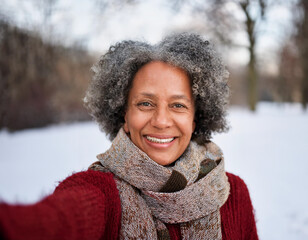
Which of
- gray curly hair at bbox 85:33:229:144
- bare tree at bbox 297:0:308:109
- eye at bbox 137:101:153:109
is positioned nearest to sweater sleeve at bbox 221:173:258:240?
gray curly hair at bbox 85:33:229:144

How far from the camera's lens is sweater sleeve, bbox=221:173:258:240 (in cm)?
142

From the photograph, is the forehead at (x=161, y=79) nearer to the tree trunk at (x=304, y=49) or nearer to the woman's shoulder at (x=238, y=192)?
the woman's shoulder at (x=238, y=192)

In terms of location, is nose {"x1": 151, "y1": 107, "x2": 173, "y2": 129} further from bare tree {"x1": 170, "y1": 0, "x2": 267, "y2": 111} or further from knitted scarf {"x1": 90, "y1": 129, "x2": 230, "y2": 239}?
bare tree {"x1": 170, "y1": 0, "x2": 267, "y2": 111}

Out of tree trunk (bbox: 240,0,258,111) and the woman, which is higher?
tree trunk (bbox: 240,0,258,111)

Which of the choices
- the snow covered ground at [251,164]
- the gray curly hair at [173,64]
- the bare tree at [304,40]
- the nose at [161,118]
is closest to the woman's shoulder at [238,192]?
the gray curly hair at [173,64]

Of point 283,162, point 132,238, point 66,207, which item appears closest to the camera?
point 66,207

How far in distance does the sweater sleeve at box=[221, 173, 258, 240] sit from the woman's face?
0.45 metres

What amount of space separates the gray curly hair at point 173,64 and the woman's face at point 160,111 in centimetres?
6

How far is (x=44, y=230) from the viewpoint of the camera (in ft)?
2.31

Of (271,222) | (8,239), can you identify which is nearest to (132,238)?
(8,239)

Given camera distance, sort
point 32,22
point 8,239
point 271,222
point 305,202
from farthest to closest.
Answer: point 32,22 < point 305,202 < point 271,222 < point 8,239

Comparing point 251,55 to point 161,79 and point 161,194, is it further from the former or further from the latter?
point 161,194

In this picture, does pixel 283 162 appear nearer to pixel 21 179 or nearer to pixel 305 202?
pixel 305 202

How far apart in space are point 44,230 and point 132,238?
0.56 meters
